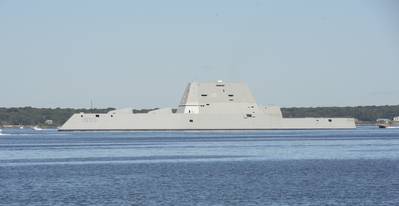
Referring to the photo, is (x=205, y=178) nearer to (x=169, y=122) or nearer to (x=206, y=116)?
(x=206, y=116)

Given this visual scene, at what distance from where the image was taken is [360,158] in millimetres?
48188

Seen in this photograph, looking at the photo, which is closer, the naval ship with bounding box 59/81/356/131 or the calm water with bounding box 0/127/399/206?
the calm water with bounding box 0/127/399/206

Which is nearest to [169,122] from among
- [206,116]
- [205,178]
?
[206,116]

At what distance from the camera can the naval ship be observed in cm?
10281

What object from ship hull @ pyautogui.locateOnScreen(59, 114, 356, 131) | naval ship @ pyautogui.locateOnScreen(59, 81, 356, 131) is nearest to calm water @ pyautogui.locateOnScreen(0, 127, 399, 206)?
ship hull @ pyautogui.locateOnScreen(59, 114, 356, 131)

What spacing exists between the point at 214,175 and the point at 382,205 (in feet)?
37.4

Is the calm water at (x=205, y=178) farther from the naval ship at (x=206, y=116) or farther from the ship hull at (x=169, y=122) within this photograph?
the naval ship at (x=206, y=116)

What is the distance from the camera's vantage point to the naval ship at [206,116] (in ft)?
337

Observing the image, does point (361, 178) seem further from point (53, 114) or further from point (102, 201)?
point (53, 114)

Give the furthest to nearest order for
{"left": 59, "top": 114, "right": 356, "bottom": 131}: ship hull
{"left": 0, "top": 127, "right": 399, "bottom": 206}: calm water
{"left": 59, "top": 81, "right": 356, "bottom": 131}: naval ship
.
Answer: {"left": 59, "top": 81, "right": 356, "bottom": 131}: naval ship, {"left": 59, "top": 114, "right": 356, "bottom": 131}: ship hull, {"left": 0, "top": 127, "right": 399, "bottom": 206}: calm water

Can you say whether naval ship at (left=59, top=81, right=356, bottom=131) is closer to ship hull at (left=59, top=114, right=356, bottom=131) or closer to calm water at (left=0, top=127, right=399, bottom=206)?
ship hull at (left=59, top=114, right=356, bottom=131)

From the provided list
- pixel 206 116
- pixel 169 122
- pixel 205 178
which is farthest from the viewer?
pixel 169 122

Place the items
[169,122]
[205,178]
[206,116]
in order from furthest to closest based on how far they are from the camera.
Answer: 1. [169,122]
2. [206,116]
3. [205,178]

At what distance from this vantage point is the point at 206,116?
103 m
